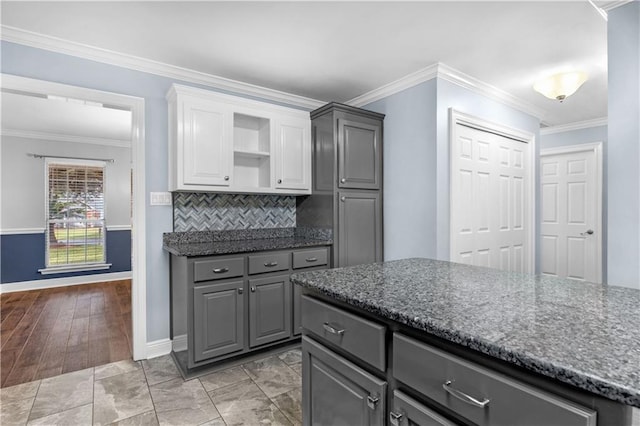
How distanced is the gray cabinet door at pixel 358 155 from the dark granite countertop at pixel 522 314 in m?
1.75

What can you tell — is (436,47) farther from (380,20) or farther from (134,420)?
(134,420)

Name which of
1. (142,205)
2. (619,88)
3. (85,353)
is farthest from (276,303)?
(619,88)

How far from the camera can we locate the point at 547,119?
4512mm

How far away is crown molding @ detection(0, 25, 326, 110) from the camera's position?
7.67 ft

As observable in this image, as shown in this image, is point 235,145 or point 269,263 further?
point 235,145

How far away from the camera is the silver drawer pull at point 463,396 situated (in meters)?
0.76

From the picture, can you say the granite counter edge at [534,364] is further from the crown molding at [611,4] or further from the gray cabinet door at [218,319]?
the crown molding at [611,4]

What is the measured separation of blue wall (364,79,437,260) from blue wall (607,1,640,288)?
1199 mm

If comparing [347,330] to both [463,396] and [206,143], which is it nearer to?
[463,396]

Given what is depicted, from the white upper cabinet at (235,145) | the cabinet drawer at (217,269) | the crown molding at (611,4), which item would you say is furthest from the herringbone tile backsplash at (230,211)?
the crown molding at (611,4)

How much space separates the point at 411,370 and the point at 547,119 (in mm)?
4851

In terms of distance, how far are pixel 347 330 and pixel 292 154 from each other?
7.75ft

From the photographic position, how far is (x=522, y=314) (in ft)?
3.08

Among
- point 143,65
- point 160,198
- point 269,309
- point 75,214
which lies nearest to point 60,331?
point 160,198
